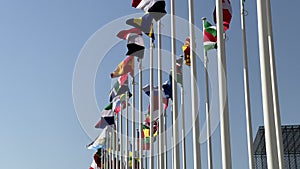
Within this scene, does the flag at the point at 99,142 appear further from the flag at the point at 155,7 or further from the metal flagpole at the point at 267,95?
the metal flagpole at the point at 267,95

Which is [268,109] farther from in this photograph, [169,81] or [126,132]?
[126,132]

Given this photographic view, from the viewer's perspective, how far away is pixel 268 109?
592 inches

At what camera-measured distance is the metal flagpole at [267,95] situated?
48.9 feet

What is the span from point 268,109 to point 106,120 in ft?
91.0

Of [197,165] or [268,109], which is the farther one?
[197,165]

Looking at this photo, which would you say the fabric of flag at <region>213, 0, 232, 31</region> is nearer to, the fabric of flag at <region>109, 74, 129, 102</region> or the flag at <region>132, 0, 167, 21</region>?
the flag at <region>132, 0, 167, 21</region>

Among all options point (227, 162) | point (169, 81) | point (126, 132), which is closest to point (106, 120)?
point (126, 132)

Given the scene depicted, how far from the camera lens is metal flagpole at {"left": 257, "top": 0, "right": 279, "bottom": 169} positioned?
48.9ft

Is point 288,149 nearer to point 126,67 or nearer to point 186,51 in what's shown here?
point 126,67

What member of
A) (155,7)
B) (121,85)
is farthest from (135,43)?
(121,85)

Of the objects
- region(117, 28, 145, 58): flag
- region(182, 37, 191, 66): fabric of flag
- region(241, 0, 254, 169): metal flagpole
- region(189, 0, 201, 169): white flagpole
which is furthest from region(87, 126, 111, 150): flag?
region(189, 0, 201, 169): white flagpole

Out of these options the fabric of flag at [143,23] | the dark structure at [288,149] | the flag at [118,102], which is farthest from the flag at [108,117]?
the fabric of flag at [143,23]

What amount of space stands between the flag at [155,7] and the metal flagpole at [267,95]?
881 centimetres

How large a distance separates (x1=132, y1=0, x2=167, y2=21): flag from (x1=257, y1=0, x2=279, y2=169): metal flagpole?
28.9ft
